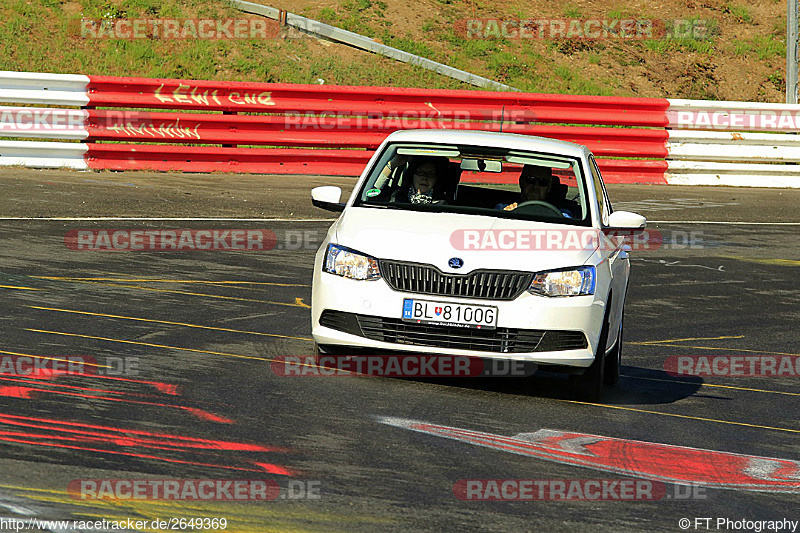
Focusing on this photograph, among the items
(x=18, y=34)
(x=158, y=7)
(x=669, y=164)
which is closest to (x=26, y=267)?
(x=669, y=164)

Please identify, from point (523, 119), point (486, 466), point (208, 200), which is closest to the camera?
point (486, 466)

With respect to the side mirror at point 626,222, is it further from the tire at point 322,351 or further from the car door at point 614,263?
the tire at point 322,351

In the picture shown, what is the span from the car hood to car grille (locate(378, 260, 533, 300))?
0.11 ft

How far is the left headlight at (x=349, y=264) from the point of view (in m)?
7.48

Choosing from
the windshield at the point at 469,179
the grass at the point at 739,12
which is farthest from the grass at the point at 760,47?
the windshield at the point at 469,179

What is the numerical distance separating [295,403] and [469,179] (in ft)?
8.81

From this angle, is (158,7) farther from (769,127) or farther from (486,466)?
(486,466)

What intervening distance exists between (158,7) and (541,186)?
964 inches

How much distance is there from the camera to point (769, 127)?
2119 centimetres

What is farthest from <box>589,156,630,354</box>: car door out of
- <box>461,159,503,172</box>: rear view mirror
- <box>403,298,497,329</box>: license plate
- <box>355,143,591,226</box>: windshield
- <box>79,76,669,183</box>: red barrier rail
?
<box>79,76,669,183</box>: red barrier rail

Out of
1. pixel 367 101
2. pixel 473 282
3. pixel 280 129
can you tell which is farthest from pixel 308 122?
pixel 473 282

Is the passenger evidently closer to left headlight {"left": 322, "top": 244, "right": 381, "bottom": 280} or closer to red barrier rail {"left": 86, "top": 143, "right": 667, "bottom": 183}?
left headlight {"left": 322, "top": 244, "right": 381, "bottom": 280}

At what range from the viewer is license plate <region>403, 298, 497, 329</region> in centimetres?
733

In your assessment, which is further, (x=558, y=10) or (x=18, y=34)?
(x=558, y=10)
